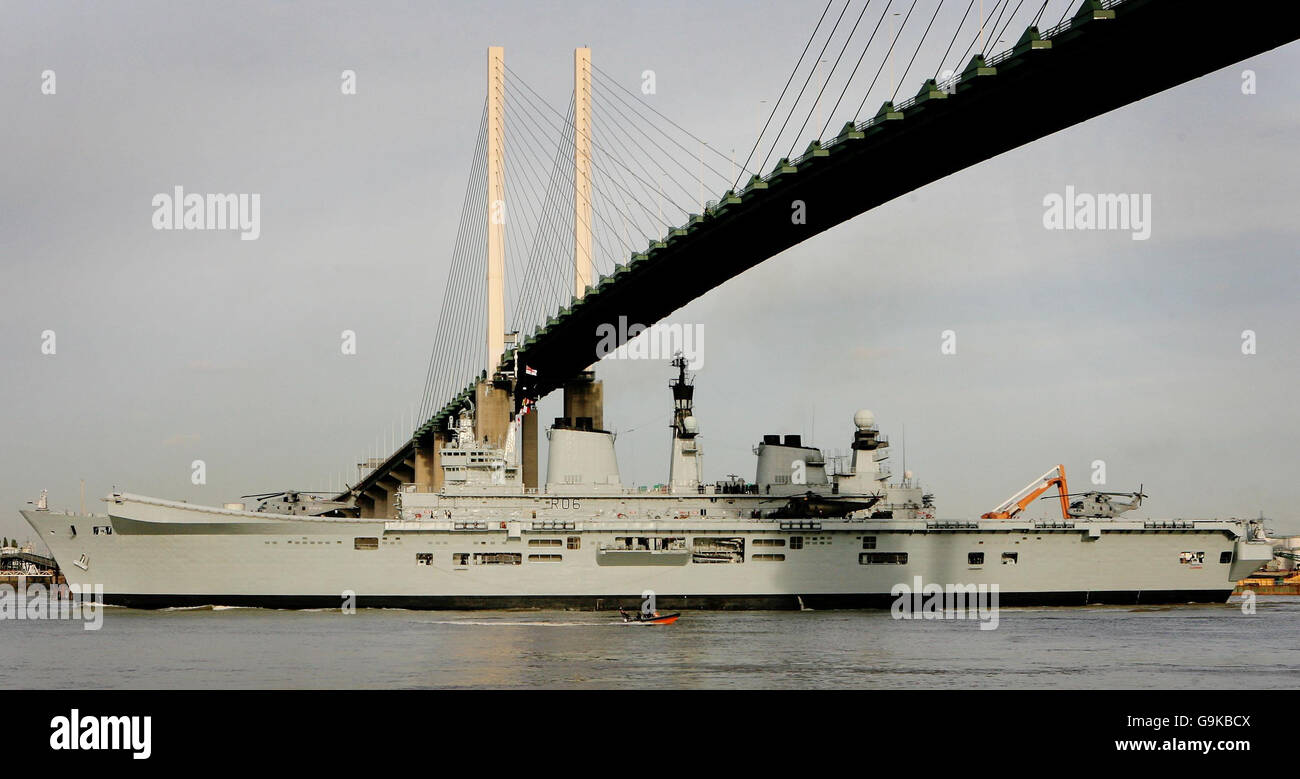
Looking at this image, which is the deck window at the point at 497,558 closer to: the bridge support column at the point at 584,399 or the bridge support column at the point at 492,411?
the bridge support column at the point at 492,411

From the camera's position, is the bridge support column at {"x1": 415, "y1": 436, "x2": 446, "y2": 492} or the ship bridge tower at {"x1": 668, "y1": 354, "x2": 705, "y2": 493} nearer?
the ship bridge tower at {"x1": 668, "y1": 354, "x2": 705, "y2": 493}

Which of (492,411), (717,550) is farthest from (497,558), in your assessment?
(492,411)

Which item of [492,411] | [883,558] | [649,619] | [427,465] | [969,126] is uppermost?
[969,126]

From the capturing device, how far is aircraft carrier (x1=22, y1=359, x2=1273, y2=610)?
1574 inches

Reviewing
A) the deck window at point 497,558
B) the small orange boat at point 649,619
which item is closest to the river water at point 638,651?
the small orange boat at point 649,619

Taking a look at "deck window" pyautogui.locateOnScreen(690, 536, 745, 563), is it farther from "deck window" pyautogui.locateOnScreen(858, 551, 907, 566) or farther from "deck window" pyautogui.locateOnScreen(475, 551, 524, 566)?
"deck window" pyautogui.locateOnScreen(475, 551, 524, 566)

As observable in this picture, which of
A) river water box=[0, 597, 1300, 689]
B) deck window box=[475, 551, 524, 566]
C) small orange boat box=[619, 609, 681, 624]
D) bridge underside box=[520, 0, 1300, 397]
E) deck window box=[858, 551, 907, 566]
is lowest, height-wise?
small orange boat box=[619, 609, 681, 624]

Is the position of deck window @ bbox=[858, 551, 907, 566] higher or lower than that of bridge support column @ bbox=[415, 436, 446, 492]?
lower

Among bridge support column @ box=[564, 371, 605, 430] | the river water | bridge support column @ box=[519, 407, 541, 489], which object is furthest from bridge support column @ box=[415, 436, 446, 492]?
the river water

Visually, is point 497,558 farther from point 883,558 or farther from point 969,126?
point 969,126

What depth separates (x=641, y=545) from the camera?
4197cm

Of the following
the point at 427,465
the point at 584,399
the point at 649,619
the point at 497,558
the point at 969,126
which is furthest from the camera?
the point at 427,465

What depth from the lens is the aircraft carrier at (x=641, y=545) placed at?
39969 mm
